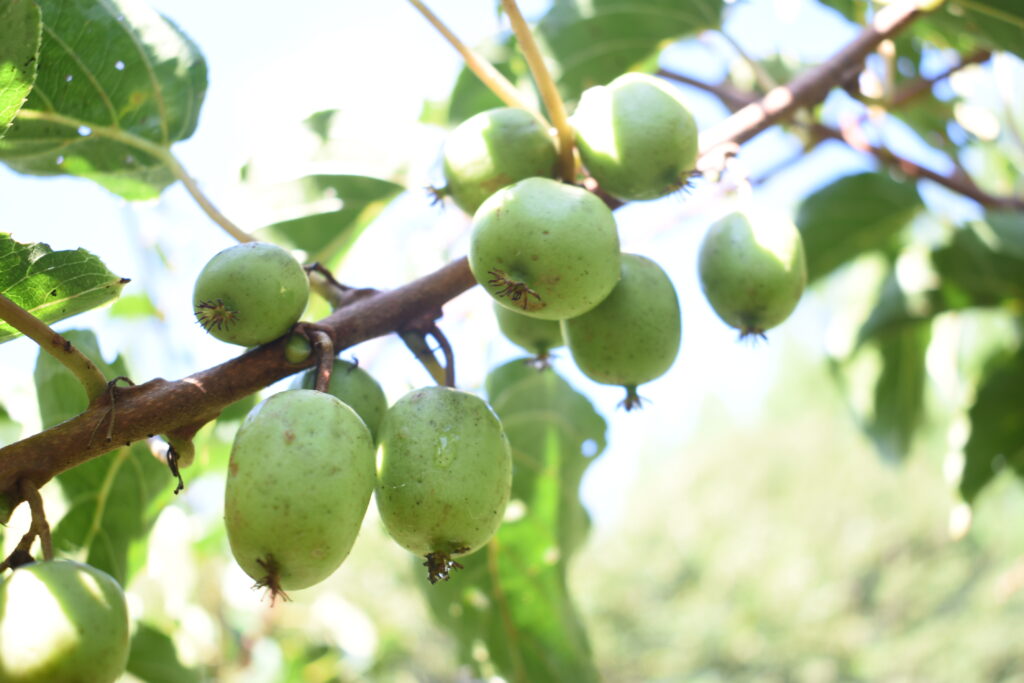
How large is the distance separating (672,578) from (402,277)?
12.4 m

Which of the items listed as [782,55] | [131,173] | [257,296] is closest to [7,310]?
[257,296]

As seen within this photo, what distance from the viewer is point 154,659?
6.33 ft

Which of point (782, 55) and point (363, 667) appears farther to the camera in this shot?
point (363, 667)

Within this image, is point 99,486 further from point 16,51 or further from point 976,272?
point 976,272

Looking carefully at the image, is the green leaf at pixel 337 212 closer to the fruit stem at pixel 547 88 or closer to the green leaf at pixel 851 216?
the fruit stem at pixel 547 88

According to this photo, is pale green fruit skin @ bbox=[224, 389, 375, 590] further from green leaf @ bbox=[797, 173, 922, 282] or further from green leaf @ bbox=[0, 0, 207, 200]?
green leaf @ bbox=[797, 173, 922, 282]

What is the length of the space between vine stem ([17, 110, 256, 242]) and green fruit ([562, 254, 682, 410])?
1.94ft

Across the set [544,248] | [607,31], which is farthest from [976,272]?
[544,248]

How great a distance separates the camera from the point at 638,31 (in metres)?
2.52

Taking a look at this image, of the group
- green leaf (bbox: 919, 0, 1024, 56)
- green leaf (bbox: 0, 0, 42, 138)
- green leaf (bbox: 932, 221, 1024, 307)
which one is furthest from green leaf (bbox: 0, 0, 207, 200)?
green leaf (bbox: 932, 221, 1024, 307)

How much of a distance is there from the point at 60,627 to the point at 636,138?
107 centimetres

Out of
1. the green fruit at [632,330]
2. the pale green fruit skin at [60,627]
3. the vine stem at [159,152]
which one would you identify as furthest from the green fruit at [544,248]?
the pale green fruit skin at [60,627]

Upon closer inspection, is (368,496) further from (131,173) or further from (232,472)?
(131,173)

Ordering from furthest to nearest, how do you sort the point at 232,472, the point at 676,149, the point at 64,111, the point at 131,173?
the point at 131,173, the point at 64,111, the point at 676,149, the point at 232,472
